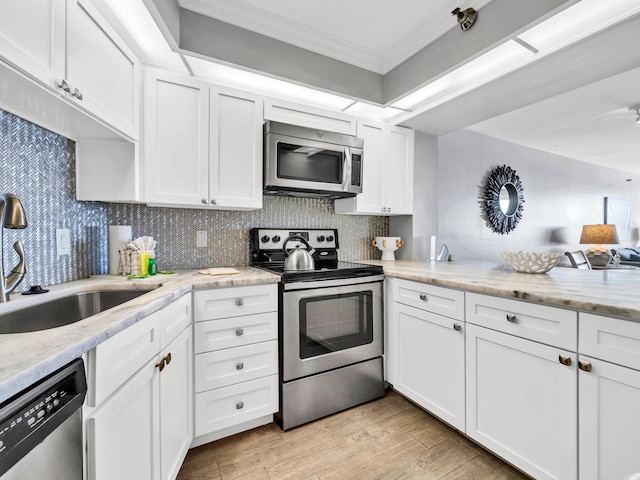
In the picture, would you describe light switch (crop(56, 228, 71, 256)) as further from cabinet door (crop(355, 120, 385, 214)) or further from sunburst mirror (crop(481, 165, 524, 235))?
sunburst mirror (crop(481, 165, 524, 235))

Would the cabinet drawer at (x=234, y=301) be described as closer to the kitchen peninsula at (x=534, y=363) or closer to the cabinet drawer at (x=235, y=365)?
the cabinet drawer at (x=235, y=365)

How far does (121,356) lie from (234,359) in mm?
850

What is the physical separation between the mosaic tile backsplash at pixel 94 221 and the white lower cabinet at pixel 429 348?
0.92 metres

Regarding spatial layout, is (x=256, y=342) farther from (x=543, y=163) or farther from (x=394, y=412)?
(x=543, y=163)

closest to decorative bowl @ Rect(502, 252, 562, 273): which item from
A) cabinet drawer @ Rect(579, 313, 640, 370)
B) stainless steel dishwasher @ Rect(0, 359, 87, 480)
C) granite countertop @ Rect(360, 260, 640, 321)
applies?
granite countertop @ Rect(360, 260, 640, 321)

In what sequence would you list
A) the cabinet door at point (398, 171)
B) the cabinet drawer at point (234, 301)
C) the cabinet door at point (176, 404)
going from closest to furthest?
the cabinet door at point (176, 404) → the cabinet drawer at point (234, 301) → the cabinet door at point (398, 171)

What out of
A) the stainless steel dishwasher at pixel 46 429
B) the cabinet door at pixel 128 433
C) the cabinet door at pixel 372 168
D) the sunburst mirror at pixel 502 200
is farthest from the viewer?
the sunburst mirror at pixel 502 200

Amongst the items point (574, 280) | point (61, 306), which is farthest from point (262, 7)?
point (574, 280)

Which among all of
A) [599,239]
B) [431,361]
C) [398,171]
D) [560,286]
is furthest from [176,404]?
[599,239]

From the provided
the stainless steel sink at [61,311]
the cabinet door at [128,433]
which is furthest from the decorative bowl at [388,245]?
the cabinet door at [128,433]

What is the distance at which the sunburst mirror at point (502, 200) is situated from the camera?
380 centimetres

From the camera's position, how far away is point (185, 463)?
1.54 metres

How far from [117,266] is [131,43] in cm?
122

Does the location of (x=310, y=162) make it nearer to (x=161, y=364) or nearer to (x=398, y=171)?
(x=398, y=171)
